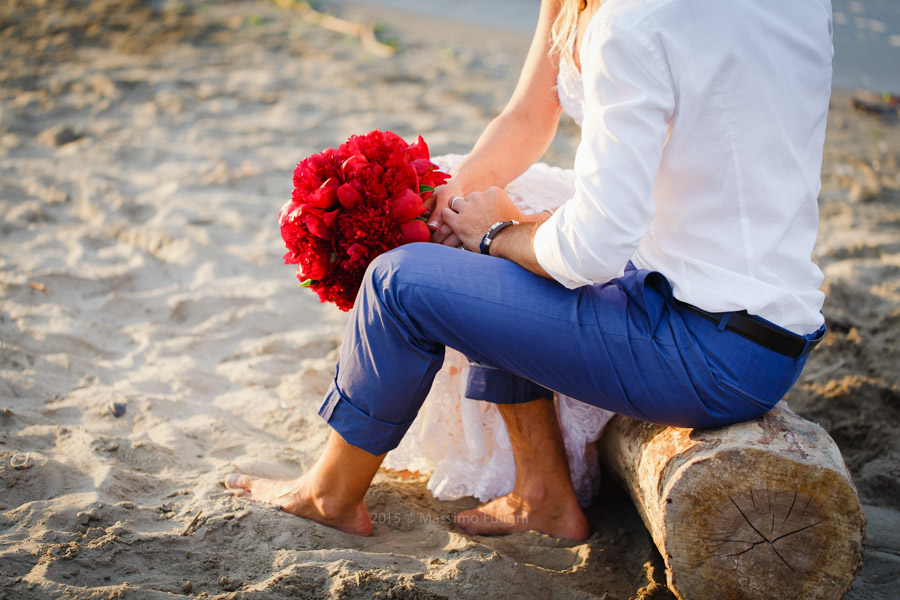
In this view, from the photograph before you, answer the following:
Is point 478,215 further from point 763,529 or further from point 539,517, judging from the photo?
point 763,529

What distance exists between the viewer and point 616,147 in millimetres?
1445

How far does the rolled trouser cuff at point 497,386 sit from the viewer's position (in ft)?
6.63

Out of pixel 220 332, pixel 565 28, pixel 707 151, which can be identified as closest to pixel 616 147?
pixel 707 151

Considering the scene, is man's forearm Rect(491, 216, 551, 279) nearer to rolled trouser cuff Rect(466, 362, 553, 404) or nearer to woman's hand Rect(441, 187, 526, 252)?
woman's hand Rect(441, 187, 526, 252)

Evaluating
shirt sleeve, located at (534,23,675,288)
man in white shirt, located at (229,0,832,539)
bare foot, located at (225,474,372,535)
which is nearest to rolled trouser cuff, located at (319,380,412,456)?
man in white shirt, located at (229,0,832,539)

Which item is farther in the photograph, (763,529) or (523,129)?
(523,129)

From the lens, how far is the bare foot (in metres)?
2.00

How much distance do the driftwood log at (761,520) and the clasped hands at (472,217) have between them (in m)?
0.77

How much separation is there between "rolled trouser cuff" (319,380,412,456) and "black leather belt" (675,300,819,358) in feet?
2.65

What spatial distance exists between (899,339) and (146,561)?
9.63 feet

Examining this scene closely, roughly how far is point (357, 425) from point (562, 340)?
57 centimetres

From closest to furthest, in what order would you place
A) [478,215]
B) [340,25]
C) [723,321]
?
1. [723,321]
2. [478,215]
3. [340,25]

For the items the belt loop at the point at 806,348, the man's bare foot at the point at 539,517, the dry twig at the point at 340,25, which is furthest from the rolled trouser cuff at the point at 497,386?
the dry twig at the point at 340,25

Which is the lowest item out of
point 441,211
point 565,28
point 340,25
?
point 441,211
